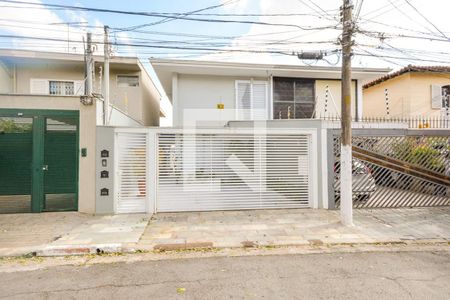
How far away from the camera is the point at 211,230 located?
566cm

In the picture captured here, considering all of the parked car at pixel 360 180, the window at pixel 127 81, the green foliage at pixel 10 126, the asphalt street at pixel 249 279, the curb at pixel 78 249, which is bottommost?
the asphalt street at pixel 249 279

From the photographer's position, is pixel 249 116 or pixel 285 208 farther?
pixel 249 116

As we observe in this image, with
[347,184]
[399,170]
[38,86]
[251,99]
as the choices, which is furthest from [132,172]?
[399,170]

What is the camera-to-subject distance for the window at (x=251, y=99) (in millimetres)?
11070

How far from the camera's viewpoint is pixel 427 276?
367 centimetres

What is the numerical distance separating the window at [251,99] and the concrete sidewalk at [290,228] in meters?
4.99

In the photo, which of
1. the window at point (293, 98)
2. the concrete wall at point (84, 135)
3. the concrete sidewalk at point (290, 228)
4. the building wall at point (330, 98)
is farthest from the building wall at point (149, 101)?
the building wall at point (330, 98)

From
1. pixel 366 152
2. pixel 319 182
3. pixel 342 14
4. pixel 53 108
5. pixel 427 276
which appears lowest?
pixel 427 276

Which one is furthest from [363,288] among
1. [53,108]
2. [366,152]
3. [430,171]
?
[53,108]

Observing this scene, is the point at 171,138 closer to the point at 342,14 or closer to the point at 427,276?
the point at 342,14

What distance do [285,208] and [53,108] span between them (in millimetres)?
6801

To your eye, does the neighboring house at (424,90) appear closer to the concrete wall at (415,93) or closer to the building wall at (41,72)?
the concrete wall at (415,93)

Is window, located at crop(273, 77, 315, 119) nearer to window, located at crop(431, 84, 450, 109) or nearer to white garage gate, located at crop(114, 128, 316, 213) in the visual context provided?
white garage gate, located at crop(114, 128, 316, 213)

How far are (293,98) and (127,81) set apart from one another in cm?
729
